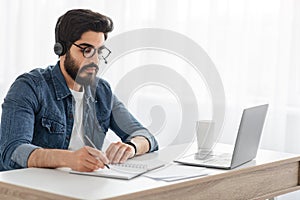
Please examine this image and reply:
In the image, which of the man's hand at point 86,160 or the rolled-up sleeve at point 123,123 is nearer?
the man's hand at point 86,160

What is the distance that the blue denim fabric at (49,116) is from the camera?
220 cm

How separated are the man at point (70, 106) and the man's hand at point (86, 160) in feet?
0.50

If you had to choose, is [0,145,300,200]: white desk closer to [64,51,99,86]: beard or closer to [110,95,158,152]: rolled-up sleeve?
[110,95,158,152]: rolled-up sleeve

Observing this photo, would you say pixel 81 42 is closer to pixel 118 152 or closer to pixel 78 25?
pixel 78 25

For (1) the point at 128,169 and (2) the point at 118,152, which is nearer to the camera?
(1) the point at 128,169

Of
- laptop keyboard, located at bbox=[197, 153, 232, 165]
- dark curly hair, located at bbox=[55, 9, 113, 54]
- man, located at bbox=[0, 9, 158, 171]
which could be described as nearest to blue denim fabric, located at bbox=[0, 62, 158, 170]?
man, located at bbox=[0, 9, 158, 171]

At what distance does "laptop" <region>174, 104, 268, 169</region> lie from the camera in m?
2.17

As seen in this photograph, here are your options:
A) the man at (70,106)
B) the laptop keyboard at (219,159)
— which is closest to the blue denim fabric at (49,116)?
the man at (70,106)

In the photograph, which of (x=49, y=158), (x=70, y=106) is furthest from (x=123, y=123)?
(x=49, y=158)

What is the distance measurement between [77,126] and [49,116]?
163 millimetres

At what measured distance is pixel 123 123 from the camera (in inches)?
103

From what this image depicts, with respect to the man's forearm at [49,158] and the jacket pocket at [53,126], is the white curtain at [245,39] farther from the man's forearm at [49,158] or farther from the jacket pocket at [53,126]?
the man's forearm at [49,158]

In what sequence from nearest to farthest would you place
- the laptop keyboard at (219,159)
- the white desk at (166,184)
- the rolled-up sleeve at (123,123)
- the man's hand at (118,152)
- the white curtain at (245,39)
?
the white desk at (166,184) → the man's hand at (118,152) → the laptop keyboard at (219,159) → the rolled-up sleeve at (123,123) → the white curtain at (245,39)

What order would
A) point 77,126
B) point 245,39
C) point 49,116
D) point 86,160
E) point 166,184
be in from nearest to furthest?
point 166,184 → point 86,160 → point 77,126 → point 49,116 → point 245,39
